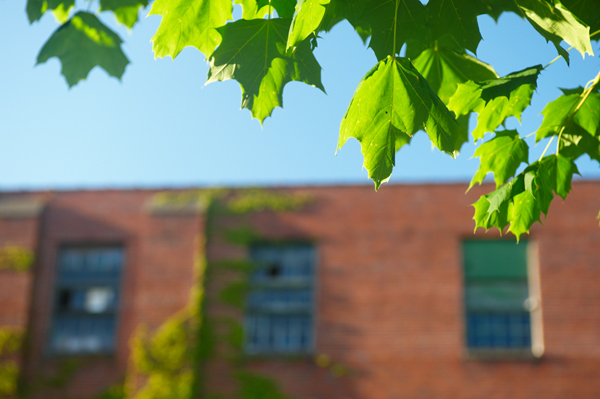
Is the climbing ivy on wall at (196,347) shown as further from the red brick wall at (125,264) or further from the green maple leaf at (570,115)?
the green maple leaf at (570,115)

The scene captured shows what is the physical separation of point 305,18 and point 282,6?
1.34 ft

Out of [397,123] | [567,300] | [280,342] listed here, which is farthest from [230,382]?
[397,123]

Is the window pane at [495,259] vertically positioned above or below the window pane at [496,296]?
above

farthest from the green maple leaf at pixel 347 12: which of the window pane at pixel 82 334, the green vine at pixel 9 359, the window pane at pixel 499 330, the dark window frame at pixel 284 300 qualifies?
the green vine at pixel 9 359

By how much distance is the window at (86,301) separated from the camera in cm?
1427

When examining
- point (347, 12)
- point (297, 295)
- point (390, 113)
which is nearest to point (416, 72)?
point (390, 113)

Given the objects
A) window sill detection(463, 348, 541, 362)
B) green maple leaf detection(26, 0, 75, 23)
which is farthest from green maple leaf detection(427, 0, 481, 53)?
window sill detection(463, 348, 541, 362)

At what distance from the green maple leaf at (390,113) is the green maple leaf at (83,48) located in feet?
4.15

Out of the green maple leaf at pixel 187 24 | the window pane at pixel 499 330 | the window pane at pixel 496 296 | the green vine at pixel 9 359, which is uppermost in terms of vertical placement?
the green maple leaf at pixel 187 24

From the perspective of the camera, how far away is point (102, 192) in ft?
48.7

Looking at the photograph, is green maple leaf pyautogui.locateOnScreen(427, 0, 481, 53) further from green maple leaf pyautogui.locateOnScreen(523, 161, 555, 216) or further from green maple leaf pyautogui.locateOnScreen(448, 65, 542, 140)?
green maple leaf pyautogui.locateOnScreen(523, 161, 555, 216)

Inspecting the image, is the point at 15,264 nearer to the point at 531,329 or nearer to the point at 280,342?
the point at 280,342

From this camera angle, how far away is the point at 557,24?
186 cm

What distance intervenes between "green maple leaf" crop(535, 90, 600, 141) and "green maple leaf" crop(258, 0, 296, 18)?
104 centimetres
